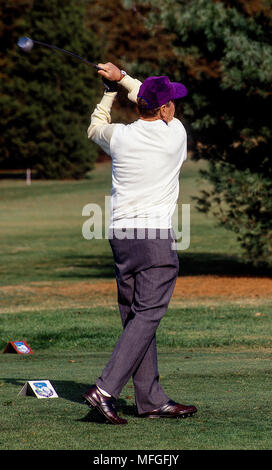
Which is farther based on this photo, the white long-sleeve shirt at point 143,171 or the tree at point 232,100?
the tree at point 232,100

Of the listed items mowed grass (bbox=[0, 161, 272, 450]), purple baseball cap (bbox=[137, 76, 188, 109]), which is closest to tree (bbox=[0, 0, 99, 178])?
mowed grass (bbox=[0, 161, 272, 450])

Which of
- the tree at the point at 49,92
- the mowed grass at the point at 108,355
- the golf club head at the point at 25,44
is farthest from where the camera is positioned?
the tree at the point at 49,92

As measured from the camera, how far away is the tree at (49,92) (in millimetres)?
63656

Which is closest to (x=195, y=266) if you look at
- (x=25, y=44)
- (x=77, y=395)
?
(x=77, y=395)

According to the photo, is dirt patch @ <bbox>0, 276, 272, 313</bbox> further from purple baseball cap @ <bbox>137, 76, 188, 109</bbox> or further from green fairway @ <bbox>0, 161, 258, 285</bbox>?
purple baseball cap @ <bbox>137, 76, 188, 109</bbox>

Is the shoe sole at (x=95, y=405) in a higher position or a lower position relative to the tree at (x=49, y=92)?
lower

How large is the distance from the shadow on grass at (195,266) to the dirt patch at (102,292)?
133 cm

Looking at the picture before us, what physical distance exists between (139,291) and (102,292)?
12682mm

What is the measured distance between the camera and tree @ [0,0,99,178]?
63.7 metres

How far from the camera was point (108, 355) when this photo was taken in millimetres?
11102

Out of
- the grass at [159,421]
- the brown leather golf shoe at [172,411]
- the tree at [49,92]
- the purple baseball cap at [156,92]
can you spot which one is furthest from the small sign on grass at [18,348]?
the tree at [49,92]

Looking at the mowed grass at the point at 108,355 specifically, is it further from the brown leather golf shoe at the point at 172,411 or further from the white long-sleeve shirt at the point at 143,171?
the white long-sleeve shirt at the point at 143,171

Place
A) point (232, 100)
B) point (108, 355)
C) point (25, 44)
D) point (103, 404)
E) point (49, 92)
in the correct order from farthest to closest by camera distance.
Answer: point (49, 92)
point (232, 100)
point (108, 355)
point (25, 44)
point (103, 404)

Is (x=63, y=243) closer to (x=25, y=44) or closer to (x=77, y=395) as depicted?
(x=77, y=395)
